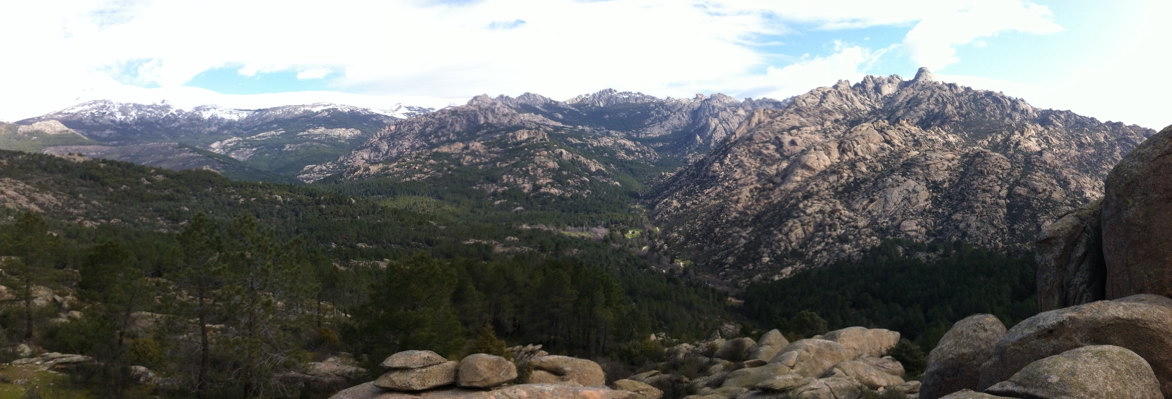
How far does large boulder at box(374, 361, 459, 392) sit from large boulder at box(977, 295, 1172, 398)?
85.3 feet

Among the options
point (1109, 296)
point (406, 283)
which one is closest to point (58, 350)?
point (406, 283)

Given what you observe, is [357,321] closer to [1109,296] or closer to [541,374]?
[541,374]

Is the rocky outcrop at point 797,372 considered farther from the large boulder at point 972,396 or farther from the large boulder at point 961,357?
the large boulder at point 972,396

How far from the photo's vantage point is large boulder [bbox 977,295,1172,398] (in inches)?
656

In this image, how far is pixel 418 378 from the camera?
94.6 ft

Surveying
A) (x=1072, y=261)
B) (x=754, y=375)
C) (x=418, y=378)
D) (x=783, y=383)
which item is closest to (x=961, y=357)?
(x=1072, y=261)

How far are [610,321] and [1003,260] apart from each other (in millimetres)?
173845

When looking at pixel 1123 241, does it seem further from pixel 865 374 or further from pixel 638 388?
pixel 638 388

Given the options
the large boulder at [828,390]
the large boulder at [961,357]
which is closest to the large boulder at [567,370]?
the large boulder at [828,390]

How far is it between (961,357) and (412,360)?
93.7ft

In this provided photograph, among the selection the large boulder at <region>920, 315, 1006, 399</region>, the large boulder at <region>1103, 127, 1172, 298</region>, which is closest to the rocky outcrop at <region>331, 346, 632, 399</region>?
the large boulder at <region>920, 315, 1006, 399</region>

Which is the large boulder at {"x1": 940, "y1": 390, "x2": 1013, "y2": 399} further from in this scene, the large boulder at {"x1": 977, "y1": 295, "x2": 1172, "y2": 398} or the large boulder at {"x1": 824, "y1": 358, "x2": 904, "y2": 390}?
the large boulder at {"x1": 824, "y1": 358, "x2": 904, "y2": 390}

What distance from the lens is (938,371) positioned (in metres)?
24.9

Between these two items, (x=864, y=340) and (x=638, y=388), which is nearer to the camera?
(x=638, y=388)
